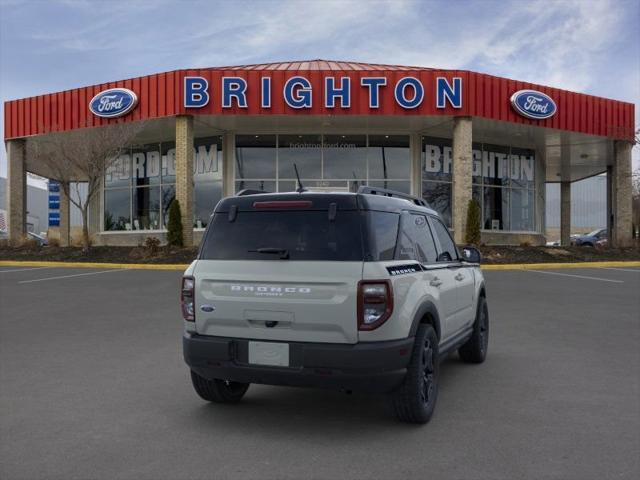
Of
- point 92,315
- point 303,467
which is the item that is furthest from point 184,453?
point 92,315

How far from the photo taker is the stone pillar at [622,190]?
24.7 meters

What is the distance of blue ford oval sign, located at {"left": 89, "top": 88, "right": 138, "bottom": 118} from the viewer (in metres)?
21.5

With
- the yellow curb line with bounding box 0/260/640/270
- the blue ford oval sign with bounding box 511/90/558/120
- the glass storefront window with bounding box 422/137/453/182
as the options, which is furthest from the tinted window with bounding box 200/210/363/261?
the glass storefront window with bounding box 422/137/453/182

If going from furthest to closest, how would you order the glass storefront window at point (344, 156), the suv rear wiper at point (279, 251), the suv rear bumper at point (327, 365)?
the glass storefront window at point (344, 156) < the suv rear wiper at point (279, 251) < the suv rear bumper at point (327, 365)

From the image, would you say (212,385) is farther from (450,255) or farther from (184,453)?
(450,255)

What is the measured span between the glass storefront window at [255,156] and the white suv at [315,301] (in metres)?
19.6

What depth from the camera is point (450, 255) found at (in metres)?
5.80

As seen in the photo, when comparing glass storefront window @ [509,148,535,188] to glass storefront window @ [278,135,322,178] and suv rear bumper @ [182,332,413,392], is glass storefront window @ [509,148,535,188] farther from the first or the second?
suv rear bumper @ [182,332,413,392]

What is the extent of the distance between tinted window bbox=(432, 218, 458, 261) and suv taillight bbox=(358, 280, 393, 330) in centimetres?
164

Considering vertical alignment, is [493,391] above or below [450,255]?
below

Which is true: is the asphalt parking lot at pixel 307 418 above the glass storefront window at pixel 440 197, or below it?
below

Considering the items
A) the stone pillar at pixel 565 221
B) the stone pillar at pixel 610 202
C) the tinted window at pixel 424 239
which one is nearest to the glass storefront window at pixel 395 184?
the stone pillar at pixel 610 202

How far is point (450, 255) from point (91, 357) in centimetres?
420

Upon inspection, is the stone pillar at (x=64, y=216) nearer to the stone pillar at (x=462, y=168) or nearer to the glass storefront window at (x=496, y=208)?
the stone pillar at (x=462, y=168)
